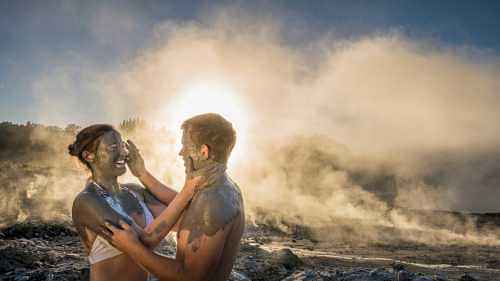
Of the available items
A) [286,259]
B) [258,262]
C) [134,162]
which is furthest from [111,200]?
[286,259]

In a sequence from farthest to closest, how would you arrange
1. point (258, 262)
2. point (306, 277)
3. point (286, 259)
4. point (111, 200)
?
point (286, 259)
point (258, 262)
point (306, 277)
point (111, 200)

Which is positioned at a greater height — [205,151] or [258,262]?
[205,151]

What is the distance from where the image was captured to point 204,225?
2.36m

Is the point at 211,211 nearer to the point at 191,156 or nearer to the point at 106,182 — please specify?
the point at 191,156

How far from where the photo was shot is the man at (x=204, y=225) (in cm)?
232

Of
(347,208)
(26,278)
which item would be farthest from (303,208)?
(26,278)

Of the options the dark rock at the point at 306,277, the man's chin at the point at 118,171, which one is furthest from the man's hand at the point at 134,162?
the dark rock at the point at 306,277

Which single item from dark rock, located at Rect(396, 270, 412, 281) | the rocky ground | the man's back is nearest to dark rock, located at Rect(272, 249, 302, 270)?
the rocky ground

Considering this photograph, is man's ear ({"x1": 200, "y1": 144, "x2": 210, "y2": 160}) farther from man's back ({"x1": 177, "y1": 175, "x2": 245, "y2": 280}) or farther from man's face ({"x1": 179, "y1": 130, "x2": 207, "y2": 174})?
man's back ({"x1": 177, "y1": 175, "x2": 245, "y2": 280})

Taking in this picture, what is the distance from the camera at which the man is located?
2320 mm

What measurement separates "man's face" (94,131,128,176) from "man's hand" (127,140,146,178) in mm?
115

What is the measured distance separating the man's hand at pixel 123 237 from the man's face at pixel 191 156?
469 mm

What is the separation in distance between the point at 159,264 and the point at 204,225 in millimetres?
314

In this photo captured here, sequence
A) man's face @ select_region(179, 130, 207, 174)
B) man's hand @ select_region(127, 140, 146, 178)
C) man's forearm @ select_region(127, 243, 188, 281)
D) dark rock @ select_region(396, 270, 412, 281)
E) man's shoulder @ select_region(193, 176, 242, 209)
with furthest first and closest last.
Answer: dark rock @ select_region(396, 270, 412, 281), man's hand @ select_region(127, 140, 146, 178), man's face @ select_region(179, 130, 207, 174), man's shoulder @ select_region(193, 176, 242, 209), man's forearm @ select_region(127, 243, 188, 281)
